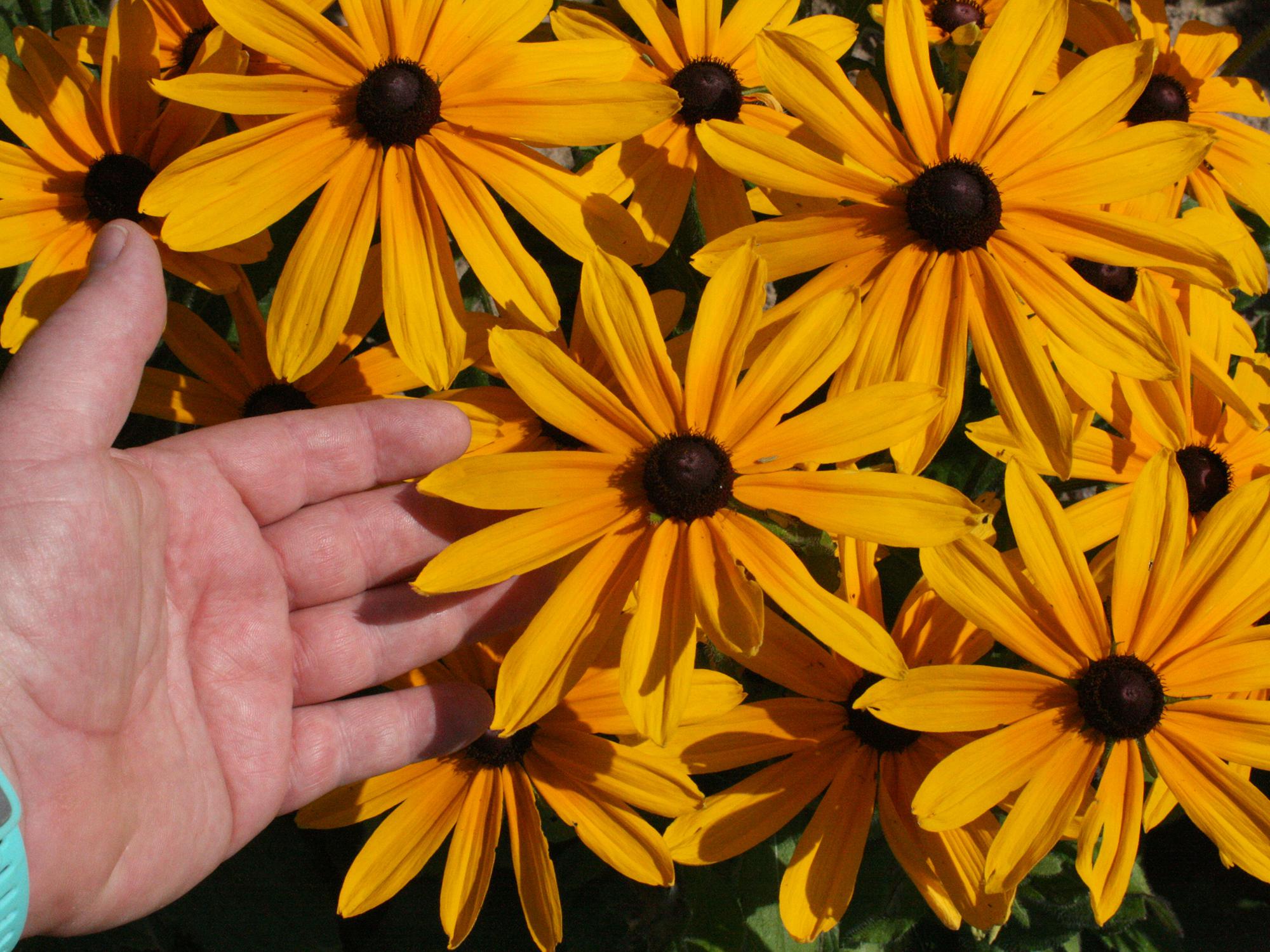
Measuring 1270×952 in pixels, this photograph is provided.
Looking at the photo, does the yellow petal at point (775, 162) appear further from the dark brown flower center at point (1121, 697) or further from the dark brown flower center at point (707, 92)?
the dark brown flower center at point (1121, 697)

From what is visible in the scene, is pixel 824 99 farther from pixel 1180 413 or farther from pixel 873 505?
pixel 1180 413

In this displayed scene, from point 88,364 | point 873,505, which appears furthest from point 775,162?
point 88,364

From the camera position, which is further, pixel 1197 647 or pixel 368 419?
pixel 368 419

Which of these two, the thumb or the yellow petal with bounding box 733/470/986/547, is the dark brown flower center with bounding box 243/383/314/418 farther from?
the yellow petal with bounding box 733/470/986/547

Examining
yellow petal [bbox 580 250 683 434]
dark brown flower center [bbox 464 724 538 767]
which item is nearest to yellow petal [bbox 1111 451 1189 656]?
yellow petal [bbox 580 250 683 434]

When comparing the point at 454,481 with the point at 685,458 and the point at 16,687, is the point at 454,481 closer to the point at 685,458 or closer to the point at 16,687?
the point at 685,458

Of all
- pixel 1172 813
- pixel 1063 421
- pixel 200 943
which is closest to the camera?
pixel 1063 421

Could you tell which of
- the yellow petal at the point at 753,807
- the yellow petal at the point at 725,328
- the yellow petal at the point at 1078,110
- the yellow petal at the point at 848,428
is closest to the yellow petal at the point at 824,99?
the yellow petal at the point at 1078,110

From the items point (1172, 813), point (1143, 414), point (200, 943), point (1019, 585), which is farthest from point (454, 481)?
point (1172, 813)
